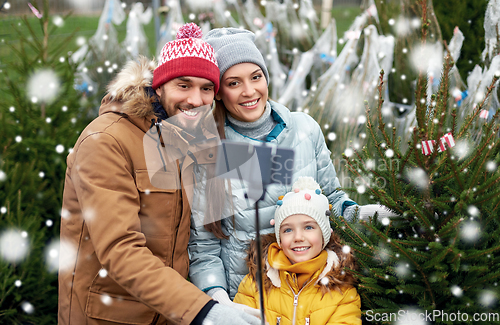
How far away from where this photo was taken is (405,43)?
377 centimetres

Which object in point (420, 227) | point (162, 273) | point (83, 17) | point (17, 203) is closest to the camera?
point (162, 273)

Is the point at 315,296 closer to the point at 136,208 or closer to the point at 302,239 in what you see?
the point at 302,239

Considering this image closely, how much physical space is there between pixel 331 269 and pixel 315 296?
141 mm

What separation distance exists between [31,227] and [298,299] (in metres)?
1.93

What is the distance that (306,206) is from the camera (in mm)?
1914

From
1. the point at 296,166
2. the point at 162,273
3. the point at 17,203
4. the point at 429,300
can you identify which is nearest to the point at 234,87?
the point at 296,166

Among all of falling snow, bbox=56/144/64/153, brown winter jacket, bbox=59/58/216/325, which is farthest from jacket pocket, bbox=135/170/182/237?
falling snow, bbox=56/144/64/153

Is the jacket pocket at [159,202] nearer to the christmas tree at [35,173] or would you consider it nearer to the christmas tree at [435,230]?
the christmas tree at [435,230]

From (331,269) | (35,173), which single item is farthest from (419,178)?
(35,173)

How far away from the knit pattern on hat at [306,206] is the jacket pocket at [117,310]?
69 centimetres

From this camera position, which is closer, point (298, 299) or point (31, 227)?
point (298, 299)

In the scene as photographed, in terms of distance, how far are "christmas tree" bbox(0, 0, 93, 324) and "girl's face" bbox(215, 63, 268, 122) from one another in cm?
163

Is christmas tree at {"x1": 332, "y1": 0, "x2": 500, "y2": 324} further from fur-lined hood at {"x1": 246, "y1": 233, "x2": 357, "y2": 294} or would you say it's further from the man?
the man

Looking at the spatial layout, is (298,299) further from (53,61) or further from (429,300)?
(53,61)
